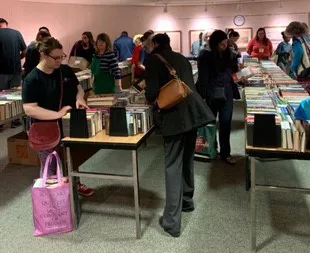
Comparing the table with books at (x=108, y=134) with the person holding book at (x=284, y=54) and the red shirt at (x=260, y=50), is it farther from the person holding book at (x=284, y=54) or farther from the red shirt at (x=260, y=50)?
the person holding book at (x=284, y=54)

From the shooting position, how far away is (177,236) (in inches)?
110

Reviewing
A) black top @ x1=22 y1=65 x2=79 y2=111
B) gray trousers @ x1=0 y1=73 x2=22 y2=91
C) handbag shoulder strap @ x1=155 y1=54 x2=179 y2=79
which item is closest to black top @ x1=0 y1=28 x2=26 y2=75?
gray trousers @ x1=0 y1=73 x2=22 y2=91

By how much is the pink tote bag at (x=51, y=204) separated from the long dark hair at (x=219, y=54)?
6.47 ft

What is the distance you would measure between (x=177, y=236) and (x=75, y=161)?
0.99 meters

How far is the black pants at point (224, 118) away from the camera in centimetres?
420

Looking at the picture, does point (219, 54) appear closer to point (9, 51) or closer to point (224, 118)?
point (224, 118)

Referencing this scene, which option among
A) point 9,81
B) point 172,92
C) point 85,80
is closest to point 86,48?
point 85,80

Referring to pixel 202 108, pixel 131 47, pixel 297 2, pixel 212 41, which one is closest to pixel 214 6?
pixel 297 2

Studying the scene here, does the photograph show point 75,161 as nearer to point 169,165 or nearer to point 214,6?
point 169,165

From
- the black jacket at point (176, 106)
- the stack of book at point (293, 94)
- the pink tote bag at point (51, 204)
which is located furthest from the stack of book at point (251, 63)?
the pink tote bag at point (51, 204)

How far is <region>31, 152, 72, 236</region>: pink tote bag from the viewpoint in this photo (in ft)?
9.17

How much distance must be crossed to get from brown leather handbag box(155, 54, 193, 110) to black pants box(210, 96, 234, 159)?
1598mm

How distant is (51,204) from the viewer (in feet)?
9.29

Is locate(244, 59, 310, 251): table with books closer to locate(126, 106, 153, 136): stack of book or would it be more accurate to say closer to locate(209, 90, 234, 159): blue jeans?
locate(126, 106, 153, 136): stack of book
